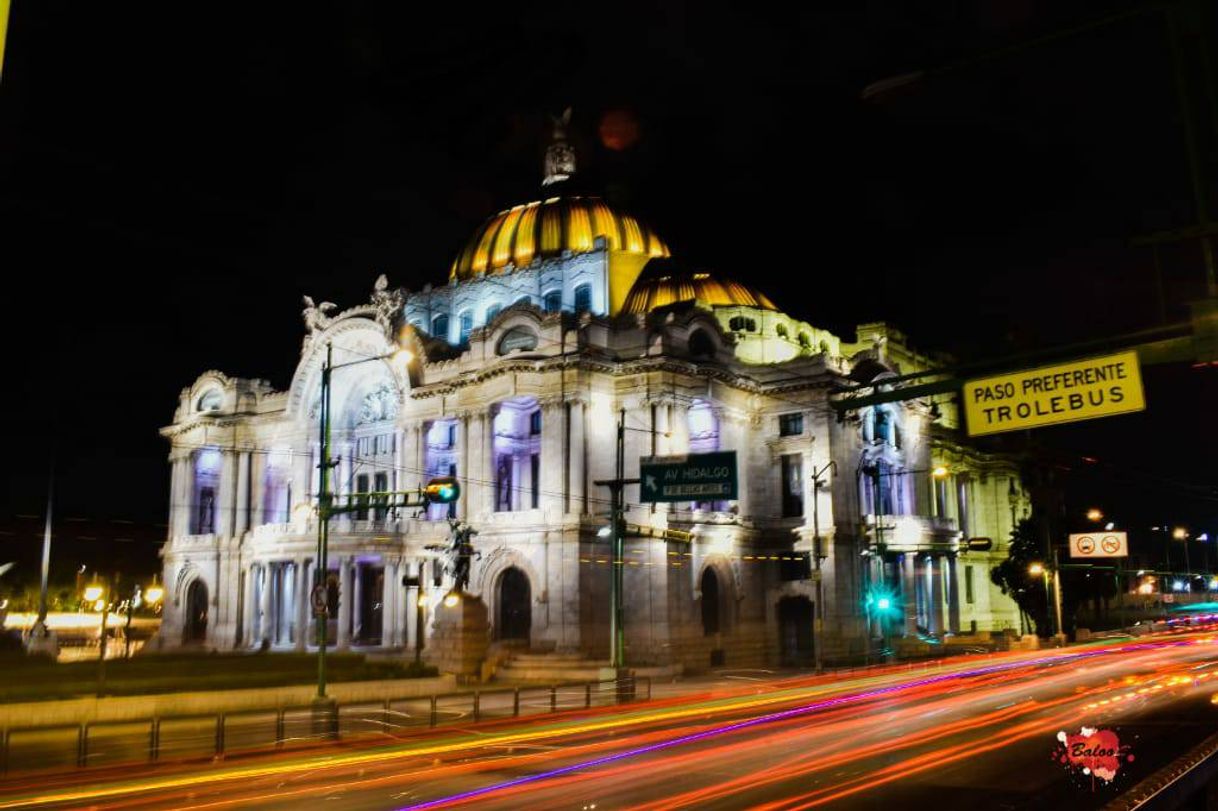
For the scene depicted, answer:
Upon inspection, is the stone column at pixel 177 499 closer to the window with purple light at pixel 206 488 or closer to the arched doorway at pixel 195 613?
the window with purple light at pixel 206 488

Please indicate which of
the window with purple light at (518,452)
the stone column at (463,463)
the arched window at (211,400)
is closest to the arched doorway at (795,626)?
the window with purple light at (518,452)

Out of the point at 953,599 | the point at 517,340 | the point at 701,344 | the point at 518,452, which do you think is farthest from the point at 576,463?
the point at 953,599

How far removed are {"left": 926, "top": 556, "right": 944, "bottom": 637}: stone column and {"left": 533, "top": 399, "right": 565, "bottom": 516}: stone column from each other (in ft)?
102

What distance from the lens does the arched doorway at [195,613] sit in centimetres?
7769

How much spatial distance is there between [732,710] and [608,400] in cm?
3278

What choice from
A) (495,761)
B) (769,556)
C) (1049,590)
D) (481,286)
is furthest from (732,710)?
(481,286)

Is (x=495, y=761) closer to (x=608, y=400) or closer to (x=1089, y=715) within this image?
(x=1089, y=715)

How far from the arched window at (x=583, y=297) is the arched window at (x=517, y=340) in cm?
997

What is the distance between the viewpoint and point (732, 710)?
31984 millimetres

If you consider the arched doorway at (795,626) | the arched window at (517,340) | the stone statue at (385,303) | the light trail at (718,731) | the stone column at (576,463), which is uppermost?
the stone statue at (385,303)

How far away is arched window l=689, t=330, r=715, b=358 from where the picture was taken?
2630 inches

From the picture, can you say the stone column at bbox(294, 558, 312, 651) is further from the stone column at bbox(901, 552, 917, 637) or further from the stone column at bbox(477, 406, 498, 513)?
the stone column at bbox(901, 552, 917, 637)

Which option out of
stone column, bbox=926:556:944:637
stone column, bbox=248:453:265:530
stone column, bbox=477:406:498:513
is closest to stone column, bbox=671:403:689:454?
stone column, bbox=477:406:498:513

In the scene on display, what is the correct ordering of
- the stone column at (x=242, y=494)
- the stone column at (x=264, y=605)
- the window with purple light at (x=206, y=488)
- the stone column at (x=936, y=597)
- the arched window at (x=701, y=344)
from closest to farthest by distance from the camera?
the stone column at (x=264, y=605), the arched window at (x=701, y=344), the stone column at (x=242, y=494), the stone column at (x=936, y=597), the window with purple light at (x=206, y=488)
